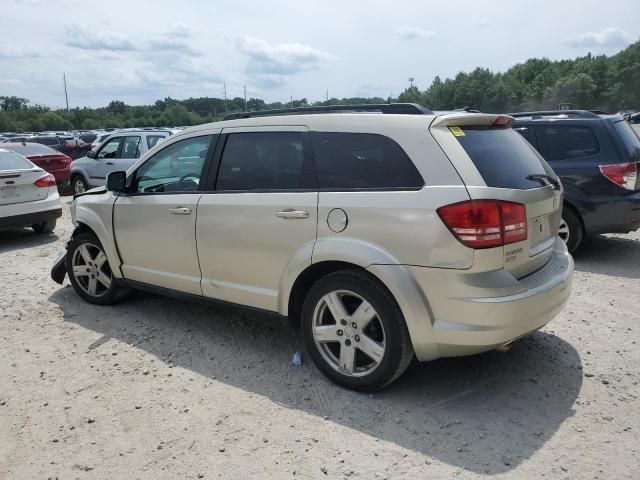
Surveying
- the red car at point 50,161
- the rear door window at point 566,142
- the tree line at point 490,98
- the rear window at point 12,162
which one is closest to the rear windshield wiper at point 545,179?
the rear door window at point 566,142

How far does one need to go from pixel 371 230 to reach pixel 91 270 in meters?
3.36

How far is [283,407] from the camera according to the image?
11.2 ft

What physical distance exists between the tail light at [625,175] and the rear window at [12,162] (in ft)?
28.1

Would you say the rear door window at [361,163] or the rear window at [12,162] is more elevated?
the rear door window at [361,163]

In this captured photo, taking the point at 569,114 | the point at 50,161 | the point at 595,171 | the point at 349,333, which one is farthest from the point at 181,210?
the point at 50,161

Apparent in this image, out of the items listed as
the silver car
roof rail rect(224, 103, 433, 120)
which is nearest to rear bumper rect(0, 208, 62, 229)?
the silver car

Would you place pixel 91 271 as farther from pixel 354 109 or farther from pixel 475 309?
pixel 475 309

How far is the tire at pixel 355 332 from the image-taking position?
3.26 meters

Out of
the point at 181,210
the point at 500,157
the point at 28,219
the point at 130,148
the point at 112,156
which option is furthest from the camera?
the point at 112,156

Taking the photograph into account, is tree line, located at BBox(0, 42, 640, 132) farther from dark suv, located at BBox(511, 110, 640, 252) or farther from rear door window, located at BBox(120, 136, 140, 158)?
dark suv, located at BBox(511, 110, 640, 252)

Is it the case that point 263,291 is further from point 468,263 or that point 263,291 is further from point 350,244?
point 468,263

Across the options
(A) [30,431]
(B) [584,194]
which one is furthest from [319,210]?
(B) [584,194]

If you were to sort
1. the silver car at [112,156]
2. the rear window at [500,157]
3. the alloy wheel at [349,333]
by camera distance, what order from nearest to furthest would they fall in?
the rear window at [500,157] → the alloy wheel at [349,333] → the silver car at [112,156]

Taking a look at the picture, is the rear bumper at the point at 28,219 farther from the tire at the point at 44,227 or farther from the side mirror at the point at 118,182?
the side mirror at the point at 118,182
